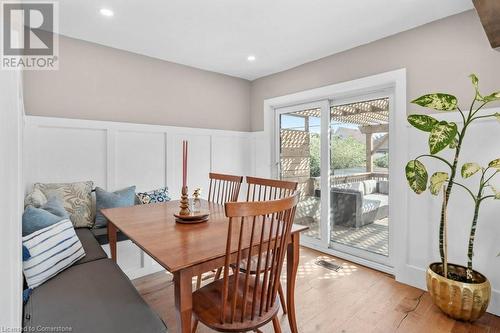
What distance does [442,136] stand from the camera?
183 cm

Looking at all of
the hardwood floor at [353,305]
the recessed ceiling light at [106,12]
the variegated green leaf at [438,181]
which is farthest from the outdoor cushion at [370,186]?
the recessed ceiling light at [106,12]

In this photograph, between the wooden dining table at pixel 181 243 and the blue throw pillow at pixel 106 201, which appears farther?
the blue throw pillow at pixel 106 201

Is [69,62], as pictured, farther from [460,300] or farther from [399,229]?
[460,300]

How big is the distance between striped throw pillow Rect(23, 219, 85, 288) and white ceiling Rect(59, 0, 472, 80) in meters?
1.75

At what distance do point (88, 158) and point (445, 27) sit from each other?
3.57 meters

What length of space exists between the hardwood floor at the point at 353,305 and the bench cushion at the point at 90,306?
Answer: 736 millimetres

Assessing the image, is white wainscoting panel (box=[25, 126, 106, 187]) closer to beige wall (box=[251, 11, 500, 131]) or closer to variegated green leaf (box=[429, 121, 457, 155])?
beige wall (box=[251, 11, 500, 131])

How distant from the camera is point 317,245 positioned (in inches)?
134

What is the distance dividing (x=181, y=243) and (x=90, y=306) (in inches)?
19.9

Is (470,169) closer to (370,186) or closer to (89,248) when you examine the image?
(370,186)

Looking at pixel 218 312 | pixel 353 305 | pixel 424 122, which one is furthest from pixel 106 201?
pixel 424 122

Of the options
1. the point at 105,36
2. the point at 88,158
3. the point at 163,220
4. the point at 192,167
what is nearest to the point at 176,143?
the point at 192,167

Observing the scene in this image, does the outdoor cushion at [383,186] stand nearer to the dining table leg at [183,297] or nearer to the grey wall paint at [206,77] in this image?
the grey wall paint at [206,77]

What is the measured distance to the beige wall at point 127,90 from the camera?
8.38ft
